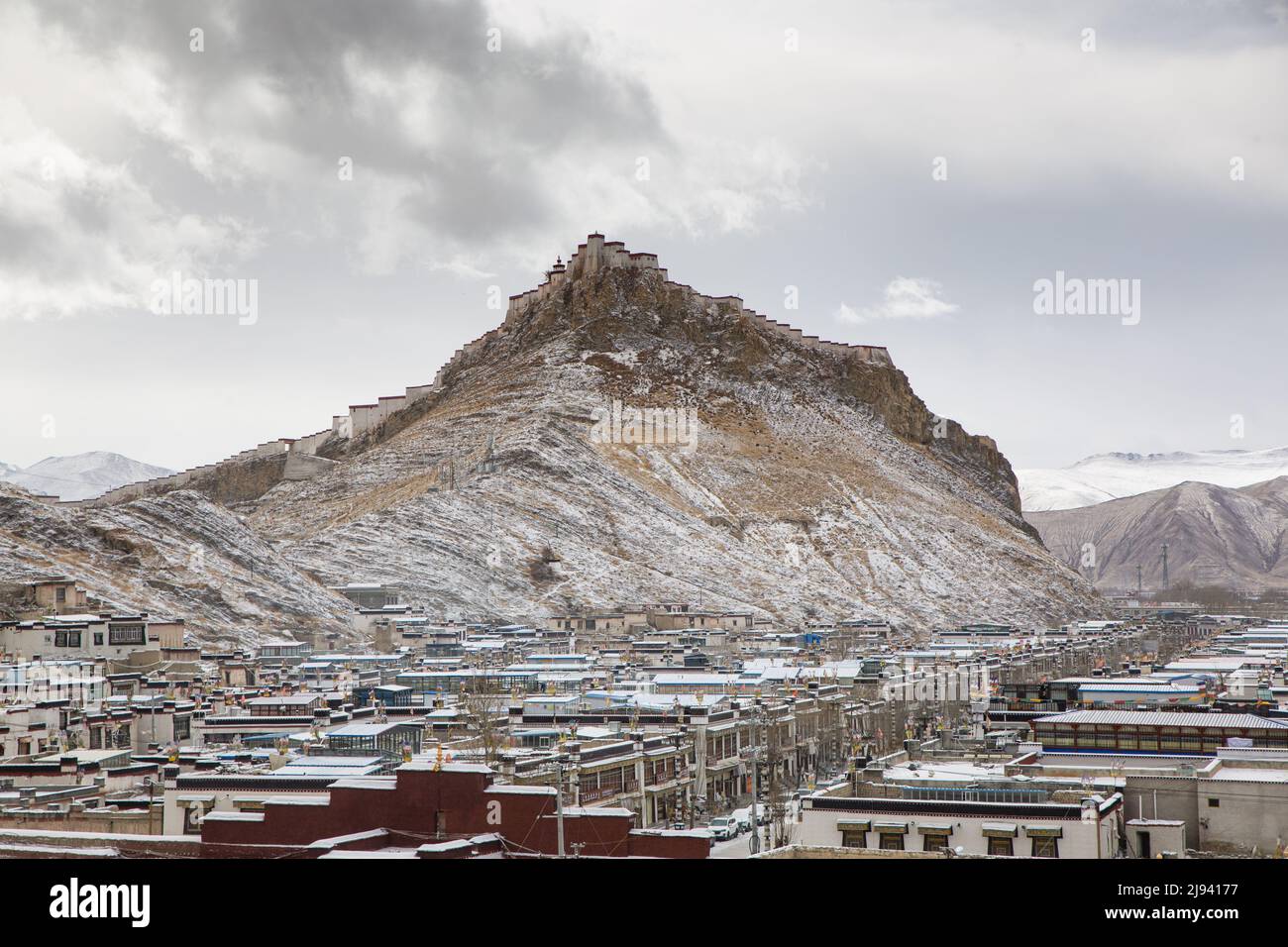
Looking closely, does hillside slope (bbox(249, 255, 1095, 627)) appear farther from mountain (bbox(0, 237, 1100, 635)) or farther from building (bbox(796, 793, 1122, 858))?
building (bbox(796, 793, 1122, 858))

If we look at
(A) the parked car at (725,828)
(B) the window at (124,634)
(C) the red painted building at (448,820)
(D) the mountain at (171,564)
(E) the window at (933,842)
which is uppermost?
(D) the mountain at (171,564)

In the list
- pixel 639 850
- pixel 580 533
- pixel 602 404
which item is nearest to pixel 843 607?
pixel 580 533

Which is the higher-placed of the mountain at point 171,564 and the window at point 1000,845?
the mountain at point 171,564

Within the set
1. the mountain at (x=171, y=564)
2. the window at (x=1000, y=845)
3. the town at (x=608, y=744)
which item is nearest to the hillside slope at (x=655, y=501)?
the mountain at (x=171, y=564)

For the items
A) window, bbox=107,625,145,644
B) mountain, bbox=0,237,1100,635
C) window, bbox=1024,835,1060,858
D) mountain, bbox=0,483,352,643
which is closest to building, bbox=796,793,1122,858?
window, bbox=1024,835,1060,858

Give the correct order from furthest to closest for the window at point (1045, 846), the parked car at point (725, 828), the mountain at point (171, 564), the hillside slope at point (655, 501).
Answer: the hillside slope at point (655, 501), the mountain at point (171, 564), the parked car at point (725, 828), the window at point (1045, 846)

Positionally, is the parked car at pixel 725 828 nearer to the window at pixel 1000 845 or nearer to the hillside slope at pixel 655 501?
the window at pixel 1000 845

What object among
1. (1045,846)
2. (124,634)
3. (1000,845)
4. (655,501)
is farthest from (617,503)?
(1045,846)
